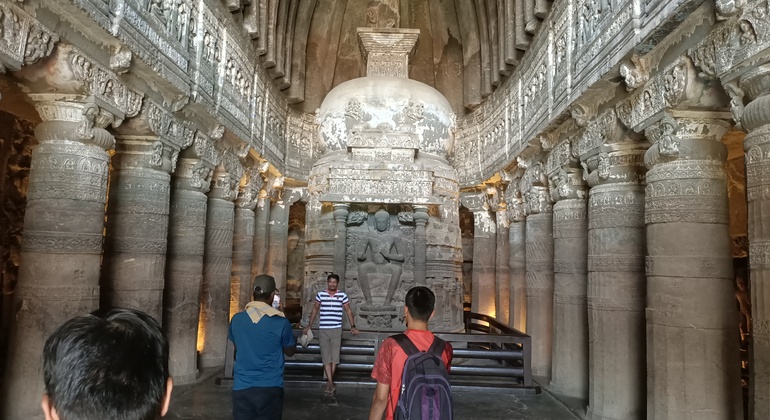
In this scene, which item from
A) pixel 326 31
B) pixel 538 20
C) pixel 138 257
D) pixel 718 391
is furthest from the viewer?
pixel 326 31

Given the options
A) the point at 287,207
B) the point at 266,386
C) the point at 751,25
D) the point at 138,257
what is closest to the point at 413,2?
the point at 287,207

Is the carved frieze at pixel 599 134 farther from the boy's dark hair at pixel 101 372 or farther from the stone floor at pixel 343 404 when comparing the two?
the boy's dark hair at pixel 101 372

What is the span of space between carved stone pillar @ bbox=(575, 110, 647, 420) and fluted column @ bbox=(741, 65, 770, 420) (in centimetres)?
256

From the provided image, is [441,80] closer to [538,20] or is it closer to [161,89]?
[538,20]

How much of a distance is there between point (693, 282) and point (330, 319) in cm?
456

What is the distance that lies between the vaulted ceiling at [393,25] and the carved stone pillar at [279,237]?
2.97 m

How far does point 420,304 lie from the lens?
3184mm

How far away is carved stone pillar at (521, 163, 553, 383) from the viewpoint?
9836mm

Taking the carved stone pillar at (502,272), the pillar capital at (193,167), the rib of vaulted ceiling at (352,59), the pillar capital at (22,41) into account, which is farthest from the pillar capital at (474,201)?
the pillar capital at (22,41)

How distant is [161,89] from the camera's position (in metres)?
7.23

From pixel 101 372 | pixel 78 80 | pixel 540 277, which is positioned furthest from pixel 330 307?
pixel 101 372

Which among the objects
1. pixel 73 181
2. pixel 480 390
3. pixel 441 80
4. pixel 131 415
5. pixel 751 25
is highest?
pixel 441 80

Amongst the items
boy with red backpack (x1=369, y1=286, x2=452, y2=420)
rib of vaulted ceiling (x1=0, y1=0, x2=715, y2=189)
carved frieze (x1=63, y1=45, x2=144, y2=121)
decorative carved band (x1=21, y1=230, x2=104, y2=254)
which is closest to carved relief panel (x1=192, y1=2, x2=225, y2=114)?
rib of vaulted ceiling (x1=0, y1=0, x2=715, y2=189)

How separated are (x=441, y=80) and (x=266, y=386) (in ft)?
50.3
